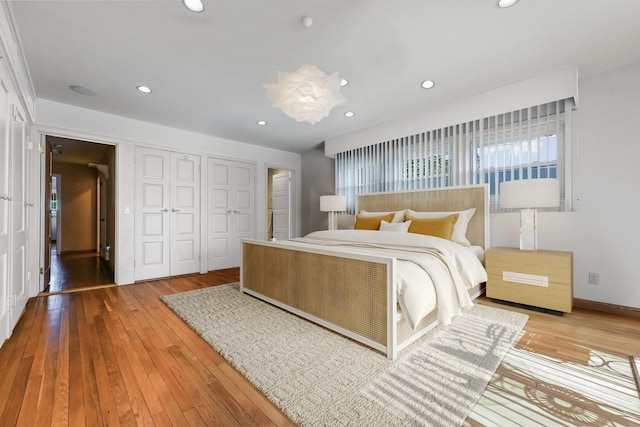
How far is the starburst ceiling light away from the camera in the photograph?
1967 mm

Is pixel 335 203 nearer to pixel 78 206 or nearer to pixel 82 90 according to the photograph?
pixel 82 90

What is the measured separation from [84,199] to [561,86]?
990 centimetres

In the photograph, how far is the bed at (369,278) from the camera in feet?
5.82

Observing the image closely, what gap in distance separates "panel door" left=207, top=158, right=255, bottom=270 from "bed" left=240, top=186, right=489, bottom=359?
1.83 meters

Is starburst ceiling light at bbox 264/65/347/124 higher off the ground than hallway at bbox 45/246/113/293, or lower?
higher

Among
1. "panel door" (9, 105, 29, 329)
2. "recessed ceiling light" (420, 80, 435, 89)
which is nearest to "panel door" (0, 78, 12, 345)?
"panel door" (9, 105, 29, 329)

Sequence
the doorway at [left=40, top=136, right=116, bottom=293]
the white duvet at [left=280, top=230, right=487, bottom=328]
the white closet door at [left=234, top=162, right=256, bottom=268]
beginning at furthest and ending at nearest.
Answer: the doorway at [left=40, top=136, right=116, bottom=293] → the white closet door at [left=234, top=162, right=256, bottom=268] → the white duvet at [left=280, top=230, right=487, bottom=328]

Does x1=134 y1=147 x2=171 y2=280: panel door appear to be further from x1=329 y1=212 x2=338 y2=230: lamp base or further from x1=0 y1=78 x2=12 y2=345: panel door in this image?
x1=329 y1=212 x2=338 y2=230: lamp base

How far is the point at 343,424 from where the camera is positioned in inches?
47.2

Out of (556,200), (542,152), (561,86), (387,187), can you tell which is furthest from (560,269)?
(387,187)

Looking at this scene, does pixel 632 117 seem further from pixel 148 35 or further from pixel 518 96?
pixel 148 35

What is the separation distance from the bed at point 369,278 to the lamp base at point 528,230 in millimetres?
401

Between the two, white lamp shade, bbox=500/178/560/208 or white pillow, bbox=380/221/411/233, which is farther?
white pillow, bbox=380/221/411/233

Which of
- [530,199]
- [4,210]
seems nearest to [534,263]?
[530,199]
